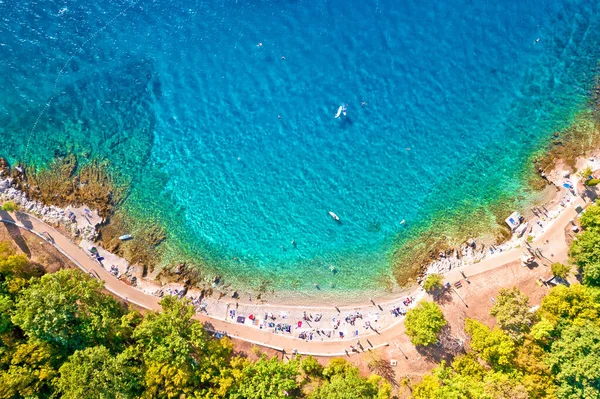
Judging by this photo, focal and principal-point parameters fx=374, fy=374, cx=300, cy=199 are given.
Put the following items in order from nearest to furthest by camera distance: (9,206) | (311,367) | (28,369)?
1. (28,369)
2. (311,367)
3. (9,206)

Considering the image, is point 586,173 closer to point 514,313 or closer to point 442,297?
point 514,313

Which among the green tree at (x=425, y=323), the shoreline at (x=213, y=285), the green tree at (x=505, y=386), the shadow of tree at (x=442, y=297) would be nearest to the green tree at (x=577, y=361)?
the green tree at (x=505, y=386)

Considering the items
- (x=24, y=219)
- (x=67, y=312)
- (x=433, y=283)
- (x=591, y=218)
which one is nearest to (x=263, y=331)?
(x=433, y=283)

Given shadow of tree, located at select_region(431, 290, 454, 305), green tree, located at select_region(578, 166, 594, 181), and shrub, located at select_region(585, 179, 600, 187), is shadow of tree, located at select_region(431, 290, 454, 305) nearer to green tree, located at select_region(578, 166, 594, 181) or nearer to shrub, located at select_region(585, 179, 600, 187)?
shrub, located at select_region(585, 179, 600, 187)

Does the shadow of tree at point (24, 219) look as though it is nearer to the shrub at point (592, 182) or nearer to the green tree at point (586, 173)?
the green tree at point (586, 173)

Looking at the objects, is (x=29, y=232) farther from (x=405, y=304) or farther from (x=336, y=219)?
(x=405, y=304)

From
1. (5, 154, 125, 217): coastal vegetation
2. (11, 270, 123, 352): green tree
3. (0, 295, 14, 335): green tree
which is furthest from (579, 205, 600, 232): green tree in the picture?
(0, 295, 14, 335): green tree

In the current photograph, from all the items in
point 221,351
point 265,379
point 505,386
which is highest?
point 221,351
